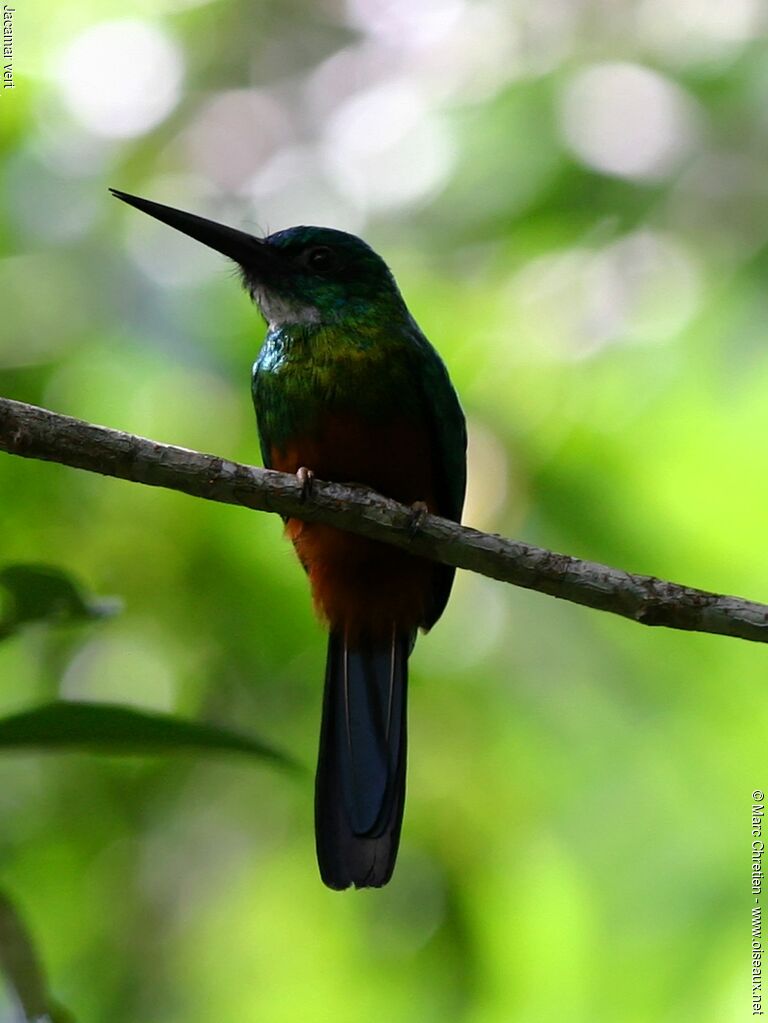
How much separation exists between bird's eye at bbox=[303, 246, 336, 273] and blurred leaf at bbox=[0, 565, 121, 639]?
1537 millimetres

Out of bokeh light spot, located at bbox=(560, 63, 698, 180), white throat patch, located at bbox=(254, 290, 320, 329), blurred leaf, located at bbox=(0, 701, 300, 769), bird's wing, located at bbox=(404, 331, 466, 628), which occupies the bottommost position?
blurred leaf, located at bbox=(0, 701, 300, 769)

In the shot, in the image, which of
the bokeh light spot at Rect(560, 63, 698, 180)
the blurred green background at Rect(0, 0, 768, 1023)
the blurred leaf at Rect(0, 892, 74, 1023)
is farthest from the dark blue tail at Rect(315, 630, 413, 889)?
the bokeh light spot at Rect(560, 63, 698, 180)

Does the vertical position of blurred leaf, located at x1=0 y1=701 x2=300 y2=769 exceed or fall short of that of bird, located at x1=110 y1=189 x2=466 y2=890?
it falls short

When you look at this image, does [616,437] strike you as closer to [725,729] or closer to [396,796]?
[725,729]

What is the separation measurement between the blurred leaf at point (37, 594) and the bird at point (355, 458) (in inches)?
36.2

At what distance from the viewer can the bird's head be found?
3.18 m

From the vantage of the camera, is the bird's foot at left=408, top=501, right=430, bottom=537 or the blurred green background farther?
the blurred green background

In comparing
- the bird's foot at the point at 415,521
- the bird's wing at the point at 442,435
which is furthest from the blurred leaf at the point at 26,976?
the bird's wing at the point at 442,435

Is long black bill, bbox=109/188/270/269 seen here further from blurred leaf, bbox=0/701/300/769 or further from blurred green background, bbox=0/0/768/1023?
blurred leaf, bbox=0/701/300/769

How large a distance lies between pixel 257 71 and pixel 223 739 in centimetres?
334

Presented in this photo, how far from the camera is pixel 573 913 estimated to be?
3.18m

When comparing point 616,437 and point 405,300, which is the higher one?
point 405,300

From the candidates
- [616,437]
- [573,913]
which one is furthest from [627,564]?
[573,913]

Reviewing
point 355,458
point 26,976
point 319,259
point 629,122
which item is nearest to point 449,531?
point 355,458
